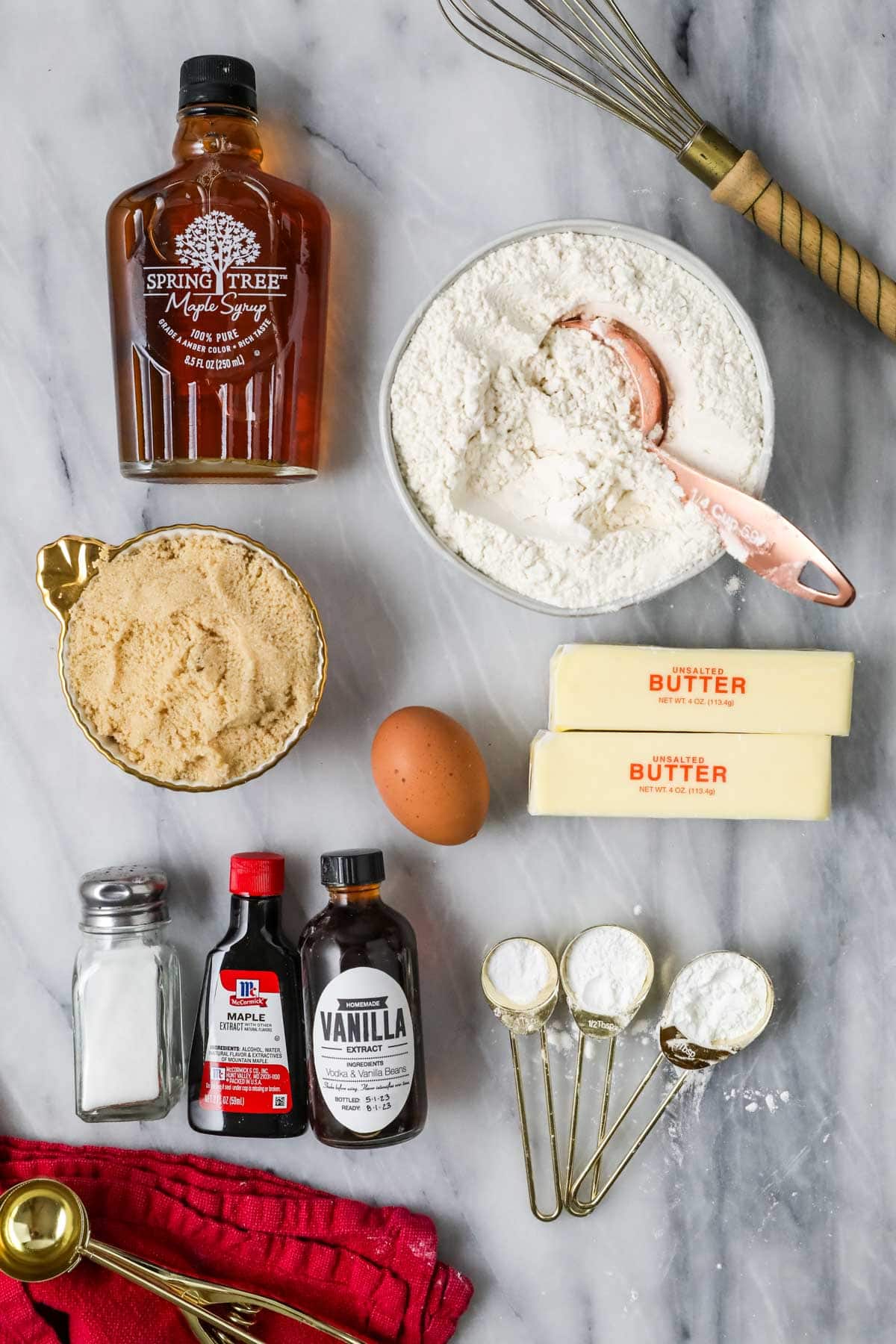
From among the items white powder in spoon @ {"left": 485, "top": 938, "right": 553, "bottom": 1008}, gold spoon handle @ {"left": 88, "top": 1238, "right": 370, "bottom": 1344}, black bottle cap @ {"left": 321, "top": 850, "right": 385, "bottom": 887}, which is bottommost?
gold spoon handle @ {"left": 88, "top": 1238, "right": 370, "bottom": 1344}

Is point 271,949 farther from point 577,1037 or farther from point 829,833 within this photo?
point 829,833

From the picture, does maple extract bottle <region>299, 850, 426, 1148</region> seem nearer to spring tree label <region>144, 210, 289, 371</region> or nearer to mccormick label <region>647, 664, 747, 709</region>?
mccormick label <region>647, 664, 747, 709</region>

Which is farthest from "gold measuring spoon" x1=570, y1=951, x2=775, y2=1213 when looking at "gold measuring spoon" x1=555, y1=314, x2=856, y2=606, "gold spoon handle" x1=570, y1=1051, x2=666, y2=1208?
"gold measuring spoon" x1=555, y1=314, x2=856, y2=606

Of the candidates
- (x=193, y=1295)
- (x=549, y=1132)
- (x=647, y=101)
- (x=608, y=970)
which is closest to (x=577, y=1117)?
(x=549, y=1132)

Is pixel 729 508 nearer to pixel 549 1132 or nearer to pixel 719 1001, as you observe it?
pixel 719 1001

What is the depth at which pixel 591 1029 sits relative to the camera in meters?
0.92

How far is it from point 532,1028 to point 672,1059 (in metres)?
0.14

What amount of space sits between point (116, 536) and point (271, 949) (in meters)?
0.42

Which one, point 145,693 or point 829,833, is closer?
point 145,693

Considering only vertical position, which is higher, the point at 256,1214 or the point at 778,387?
the point at 778,387

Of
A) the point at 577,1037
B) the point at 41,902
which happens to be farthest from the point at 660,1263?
the point at 41,902

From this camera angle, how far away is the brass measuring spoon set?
92 centimetres

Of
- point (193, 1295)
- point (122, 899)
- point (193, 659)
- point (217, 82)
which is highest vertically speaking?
point (217, 82)

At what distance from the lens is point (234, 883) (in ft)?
2.88
